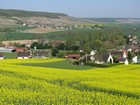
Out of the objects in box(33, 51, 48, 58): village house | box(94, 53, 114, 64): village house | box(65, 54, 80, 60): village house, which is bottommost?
box(33, 51, 48, 58): village house

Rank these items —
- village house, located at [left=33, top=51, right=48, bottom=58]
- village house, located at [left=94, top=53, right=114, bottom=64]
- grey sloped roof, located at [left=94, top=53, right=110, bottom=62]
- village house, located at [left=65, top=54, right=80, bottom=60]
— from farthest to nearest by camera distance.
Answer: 1. village house, located at [left=33, top=51, right=48, bottom=58]
2. village house, located at [left=65, top=54, right=80, bottom=60]
3. grey sloped roof, located at [left=94, top=53, right=110, bottom=62]
4. village house, located at [left=94, top=53, right=114, bottom=64]

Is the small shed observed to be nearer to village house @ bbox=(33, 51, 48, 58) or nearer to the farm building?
the farm building

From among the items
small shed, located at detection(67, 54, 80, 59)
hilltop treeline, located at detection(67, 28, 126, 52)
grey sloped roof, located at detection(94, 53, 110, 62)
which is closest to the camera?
grey sloped roof, located at detection(94, 53, 110, 62)

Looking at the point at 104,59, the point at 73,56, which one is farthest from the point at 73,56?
the point at 104,59

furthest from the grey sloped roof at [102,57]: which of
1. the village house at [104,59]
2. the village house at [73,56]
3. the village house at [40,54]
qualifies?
the village house at [40,54]

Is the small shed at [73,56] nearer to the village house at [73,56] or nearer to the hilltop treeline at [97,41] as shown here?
the village house at [73,56]

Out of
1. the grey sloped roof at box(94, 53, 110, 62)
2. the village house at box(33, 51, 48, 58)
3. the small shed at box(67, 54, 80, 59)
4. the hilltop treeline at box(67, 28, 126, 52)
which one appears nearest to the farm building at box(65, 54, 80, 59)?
the small shed at box(67, 54, 80, 59)

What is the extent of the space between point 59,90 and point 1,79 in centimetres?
464

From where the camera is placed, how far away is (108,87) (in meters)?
20.4

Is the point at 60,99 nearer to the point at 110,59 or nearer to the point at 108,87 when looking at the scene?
the point at 108,87

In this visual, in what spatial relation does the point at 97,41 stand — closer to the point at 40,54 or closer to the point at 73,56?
the point at 40,54

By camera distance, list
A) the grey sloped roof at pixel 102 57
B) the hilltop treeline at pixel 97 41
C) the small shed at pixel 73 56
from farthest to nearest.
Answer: the hilltop treeline at pixel 97 41 < the small shed at pixel 73 56 < the grey sloped roof at pixel 102 57

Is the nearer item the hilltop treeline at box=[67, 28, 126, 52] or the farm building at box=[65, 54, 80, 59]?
the farm building at box=[65, 54, 80, 59]

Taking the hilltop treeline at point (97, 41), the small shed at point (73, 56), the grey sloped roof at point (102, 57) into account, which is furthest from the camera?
the hilltop treeline at point (97, 41)
